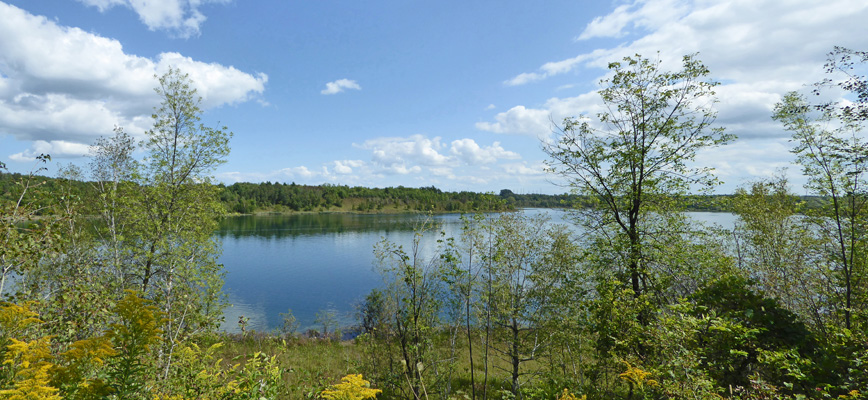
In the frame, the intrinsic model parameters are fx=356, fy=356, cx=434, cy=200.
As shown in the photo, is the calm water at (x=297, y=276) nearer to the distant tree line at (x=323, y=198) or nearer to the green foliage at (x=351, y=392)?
the green foliage at (x=351, y=392)

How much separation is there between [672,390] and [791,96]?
38.0ft

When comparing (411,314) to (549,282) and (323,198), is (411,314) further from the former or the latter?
(323,198)

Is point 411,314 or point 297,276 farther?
point 297,276

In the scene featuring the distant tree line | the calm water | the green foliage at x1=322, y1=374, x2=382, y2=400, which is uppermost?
the distant tree line

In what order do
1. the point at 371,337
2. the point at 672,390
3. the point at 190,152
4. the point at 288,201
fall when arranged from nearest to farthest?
the point at 672,390 < the point at 371,337 < the point at 190,152 < the point at 288,201

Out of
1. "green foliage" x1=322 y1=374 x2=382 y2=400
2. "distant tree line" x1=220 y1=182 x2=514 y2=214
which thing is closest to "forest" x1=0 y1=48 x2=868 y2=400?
"green foliage" x1=322 y1=374 x2=382 y2=400

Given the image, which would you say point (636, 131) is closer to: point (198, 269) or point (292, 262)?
point (198, 269)

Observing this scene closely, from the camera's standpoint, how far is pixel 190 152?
11.6 meters

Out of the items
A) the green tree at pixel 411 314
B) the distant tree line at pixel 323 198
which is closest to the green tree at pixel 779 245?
the green tree at pixel 411 314

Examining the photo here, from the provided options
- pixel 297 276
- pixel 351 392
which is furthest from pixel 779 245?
pixel 297 276

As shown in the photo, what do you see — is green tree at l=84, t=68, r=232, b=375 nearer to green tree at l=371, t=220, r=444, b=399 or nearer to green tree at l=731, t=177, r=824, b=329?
green tree at l=371, t=220, r=444, b=399

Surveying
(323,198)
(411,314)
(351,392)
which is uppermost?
(323,198)

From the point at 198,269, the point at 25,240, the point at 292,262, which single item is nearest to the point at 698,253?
the point at 25,240

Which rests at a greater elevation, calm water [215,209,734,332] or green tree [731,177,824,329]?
green tree [731,177,824,329]
